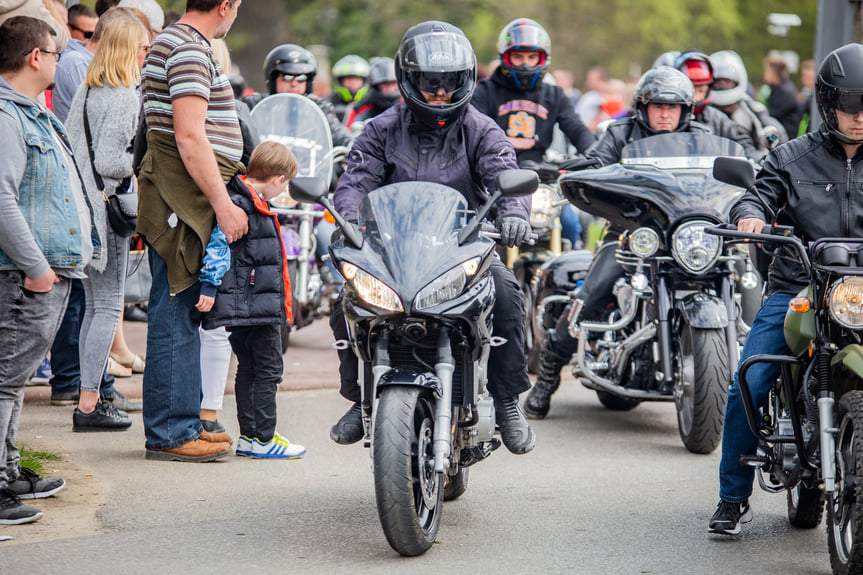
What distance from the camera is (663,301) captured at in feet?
23.5

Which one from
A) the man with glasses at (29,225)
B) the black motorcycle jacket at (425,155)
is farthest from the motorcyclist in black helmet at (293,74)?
the man with glasses at (29,225)

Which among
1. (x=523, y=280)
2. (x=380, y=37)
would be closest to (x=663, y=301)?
(x=523, y=280)

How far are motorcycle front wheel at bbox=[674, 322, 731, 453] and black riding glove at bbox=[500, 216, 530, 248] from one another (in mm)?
1950

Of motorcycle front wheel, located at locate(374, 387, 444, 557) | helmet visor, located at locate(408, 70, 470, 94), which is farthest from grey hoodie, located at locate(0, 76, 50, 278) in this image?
helmet visor, located at locate(408, 70, 470, 94)

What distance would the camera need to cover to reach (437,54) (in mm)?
5371

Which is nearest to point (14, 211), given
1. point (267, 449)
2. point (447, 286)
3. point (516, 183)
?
point (447, 286)

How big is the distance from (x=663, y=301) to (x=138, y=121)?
2958 mm

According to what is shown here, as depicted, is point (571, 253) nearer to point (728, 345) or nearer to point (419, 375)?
point (728, 345)

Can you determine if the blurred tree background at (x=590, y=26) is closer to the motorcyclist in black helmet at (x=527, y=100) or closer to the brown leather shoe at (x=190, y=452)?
the motorcyclist in black helmet at (x=527, y=100)

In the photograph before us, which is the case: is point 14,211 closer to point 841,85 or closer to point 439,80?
point 439,80

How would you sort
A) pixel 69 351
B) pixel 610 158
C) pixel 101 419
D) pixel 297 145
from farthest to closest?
1. pixel 297 145
2. pixel 610 158
3. pixel 69 351
4. pixel 101 419

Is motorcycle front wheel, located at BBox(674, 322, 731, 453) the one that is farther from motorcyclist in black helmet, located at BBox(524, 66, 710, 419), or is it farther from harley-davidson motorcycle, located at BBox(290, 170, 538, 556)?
harley-davidson motorcycle, located at BBox(290, 170, 538, 556)

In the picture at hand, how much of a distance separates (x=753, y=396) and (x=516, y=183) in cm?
125

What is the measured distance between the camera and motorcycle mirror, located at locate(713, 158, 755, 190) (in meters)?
4.84
